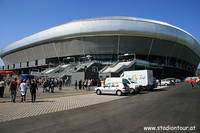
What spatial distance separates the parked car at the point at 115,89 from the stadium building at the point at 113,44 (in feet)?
108

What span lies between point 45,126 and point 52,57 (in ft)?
239

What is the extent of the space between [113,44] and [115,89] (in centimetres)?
4645

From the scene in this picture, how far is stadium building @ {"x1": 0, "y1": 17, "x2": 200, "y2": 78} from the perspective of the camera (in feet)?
214

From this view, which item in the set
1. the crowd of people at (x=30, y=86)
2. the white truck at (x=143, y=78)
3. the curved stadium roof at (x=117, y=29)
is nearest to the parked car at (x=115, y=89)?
the white truck at (x=143, y=78)

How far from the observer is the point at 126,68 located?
49250 millimetres

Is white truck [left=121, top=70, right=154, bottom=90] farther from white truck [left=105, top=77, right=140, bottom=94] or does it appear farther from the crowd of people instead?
the crowd of people

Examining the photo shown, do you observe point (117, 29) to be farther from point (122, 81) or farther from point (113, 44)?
point (122, 81)

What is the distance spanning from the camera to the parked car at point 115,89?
20464 mm

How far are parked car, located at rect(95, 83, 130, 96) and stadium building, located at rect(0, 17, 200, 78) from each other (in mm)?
32856

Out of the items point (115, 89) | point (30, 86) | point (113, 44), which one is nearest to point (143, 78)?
point (115, 89)

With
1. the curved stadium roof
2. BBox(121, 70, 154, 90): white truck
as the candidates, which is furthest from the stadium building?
BBox(121, 70, 154, 90): white truck

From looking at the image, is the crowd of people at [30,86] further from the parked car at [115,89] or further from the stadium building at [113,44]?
the stadium building at [113,44]

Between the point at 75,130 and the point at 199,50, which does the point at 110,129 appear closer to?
the point at 75,130

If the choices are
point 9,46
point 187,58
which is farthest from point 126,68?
point 9,46
